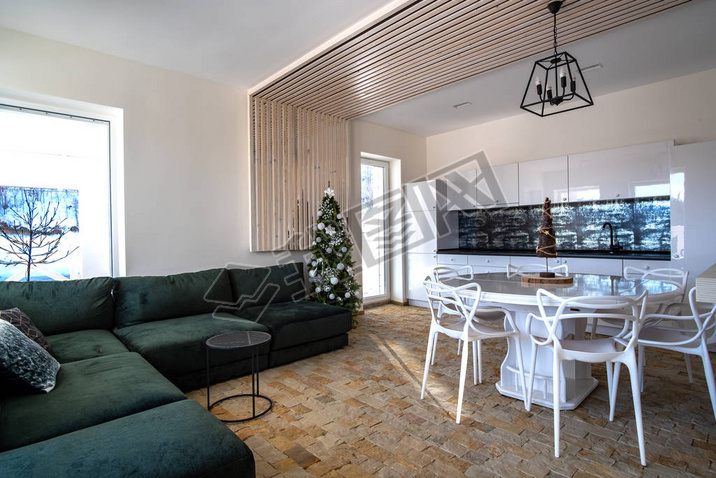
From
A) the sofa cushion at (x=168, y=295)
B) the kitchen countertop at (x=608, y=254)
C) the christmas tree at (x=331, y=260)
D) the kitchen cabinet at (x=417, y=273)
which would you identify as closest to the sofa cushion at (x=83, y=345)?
the sofa cushion at (x=168, y=295)

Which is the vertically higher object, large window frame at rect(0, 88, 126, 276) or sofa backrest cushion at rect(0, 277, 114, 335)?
large window frame at rect(0, 88, 126, 276)

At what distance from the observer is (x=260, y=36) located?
321 cm

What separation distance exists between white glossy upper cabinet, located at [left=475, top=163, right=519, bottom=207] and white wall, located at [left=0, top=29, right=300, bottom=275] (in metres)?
3.36

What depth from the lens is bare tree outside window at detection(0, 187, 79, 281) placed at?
3.24 m

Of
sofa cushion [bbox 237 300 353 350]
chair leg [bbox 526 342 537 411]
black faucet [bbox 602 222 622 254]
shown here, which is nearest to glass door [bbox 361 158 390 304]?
sofa cushion [bbox 237 300 353 350]

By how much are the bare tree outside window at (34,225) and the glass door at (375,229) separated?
367 cm

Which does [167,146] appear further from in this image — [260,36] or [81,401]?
[81,401]

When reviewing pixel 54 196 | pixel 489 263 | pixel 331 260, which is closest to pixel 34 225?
pixel 54 196

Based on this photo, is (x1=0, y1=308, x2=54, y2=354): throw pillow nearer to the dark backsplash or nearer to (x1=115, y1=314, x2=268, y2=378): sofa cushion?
(x1=115, y1=314, x2=268, y2=378): sofa cushion

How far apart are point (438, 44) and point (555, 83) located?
1.23 meters

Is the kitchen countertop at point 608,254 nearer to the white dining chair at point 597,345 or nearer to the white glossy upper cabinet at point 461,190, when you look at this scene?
the white glossy upper cabinet at point 461,190

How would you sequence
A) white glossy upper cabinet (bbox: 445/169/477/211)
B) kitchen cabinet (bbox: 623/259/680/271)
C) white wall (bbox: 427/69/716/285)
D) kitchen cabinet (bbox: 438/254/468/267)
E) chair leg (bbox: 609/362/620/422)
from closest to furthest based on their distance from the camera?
chair leg (bbox: 609/362/620/422)
white wall (bbox: 427/69/716/285)
kitchen cabinet (bbox: 623/259/680/271)
kitchen cabinet (bbox: 438/254/468/267)
white glossy upper cabinet (bbox: 445/169/477/211)

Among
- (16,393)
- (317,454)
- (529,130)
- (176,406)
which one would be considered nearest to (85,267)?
(16,393)

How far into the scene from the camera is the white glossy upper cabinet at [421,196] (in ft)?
19.1
